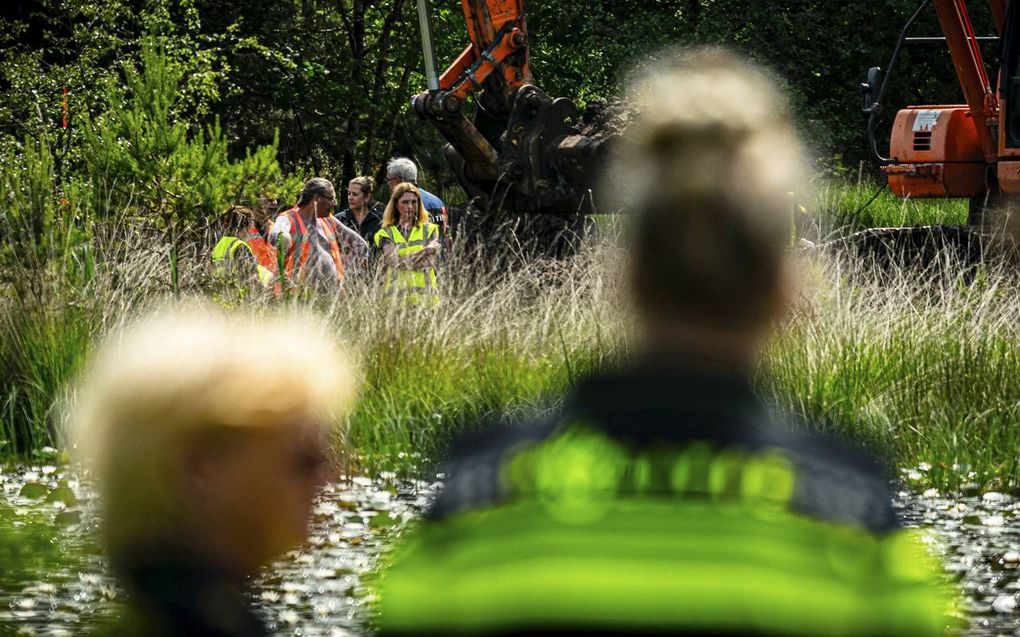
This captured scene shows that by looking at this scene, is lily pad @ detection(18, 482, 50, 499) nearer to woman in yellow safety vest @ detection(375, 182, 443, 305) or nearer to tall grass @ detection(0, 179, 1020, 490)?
tall grass @ detection(0, 179, 1020, 490)

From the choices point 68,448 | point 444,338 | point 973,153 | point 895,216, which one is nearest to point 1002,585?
point 444,338

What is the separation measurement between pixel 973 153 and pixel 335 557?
11263 mm

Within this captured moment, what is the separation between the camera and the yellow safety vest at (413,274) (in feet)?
33.1

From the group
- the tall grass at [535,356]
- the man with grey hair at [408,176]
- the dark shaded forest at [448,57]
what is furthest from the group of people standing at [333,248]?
the dark shaded forest at [448,57]

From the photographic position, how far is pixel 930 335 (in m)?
9.01

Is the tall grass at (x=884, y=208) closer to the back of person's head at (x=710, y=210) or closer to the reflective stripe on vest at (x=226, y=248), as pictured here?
the reflective stripe on vest at (x=226, y=248)

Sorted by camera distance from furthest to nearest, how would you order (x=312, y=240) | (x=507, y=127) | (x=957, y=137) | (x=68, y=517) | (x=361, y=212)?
1. (x=507, y=127)
2. (x=957, y=137)
3. (x=361, y=212)
4. (x=312, y=240)
5. (x=68, y=517)

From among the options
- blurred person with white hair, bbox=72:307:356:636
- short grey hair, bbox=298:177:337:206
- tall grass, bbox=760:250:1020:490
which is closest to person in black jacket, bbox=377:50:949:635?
blurred person with white hair, bbox=72:307:356:636

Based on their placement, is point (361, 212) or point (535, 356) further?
point (361, 212)

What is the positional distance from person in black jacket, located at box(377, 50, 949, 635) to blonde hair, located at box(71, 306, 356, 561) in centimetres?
18

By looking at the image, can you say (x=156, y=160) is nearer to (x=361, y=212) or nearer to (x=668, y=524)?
(x=361, y=212)

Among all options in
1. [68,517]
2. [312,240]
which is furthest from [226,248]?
[68,517]

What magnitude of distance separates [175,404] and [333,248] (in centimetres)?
908

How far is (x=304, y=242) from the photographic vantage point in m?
10.5
